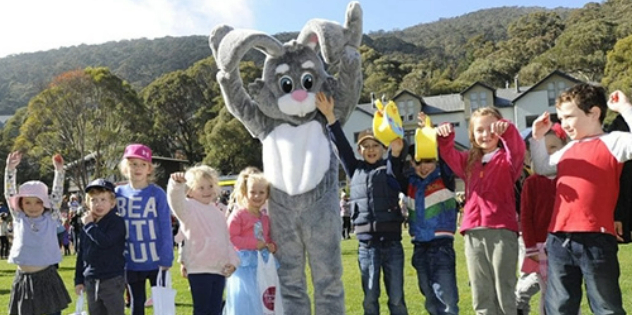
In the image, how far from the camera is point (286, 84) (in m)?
4.51

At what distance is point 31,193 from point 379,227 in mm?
3015

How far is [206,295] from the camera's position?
468 cm

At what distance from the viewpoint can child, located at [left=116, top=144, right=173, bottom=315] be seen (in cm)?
485

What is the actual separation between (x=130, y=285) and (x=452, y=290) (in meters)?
2.52

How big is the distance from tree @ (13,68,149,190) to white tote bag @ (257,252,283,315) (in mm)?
30236

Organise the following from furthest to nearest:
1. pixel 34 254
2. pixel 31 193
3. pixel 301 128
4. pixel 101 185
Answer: pixel 31 193 < pixel 34 254 < pixel 101 185 < pixel 301 128

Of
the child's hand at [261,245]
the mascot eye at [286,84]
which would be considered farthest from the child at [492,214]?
the child's hand at [261,245]

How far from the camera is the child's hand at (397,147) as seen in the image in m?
4.64

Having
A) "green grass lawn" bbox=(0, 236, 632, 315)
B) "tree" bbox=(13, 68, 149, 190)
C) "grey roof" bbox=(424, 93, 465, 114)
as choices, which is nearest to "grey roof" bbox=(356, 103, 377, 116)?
"grey roof" bbox=(424, 93, 465, 114)

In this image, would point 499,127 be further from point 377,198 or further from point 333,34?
point 333,34

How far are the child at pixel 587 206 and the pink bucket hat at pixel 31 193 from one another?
4.14 m

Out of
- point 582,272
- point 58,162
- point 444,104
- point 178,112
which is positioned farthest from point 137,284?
point 178,112

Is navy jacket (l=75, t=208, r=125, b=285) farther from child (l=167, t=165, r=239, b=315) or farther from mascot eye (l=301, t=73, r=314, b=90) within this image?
mascot eye (l=301, t=73, r=314, b=90)

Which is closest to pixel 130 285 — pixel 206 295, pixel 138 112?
pixel 206 295
